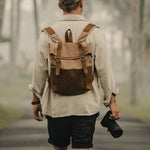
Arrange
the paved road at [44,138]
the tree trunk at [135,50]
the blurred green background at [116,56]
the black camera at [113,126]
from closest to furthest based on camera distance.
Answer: the black camera at [113,126]
the paved road at [44,138]
the blurred green background at [116,56]
the tree trunk at [135,50]

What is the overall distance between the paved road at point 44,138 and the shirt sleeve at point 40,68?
2.76 meters

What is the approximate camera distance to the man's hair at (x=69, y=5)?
3.23 m

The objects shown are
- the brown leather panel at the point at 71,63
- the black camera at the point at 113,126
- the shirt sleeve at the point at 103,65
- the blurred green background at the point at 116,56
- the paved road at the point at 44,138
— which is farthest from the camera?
the blurred green background at the point at 116,56

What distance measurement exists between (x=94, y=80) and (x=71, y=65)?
28cm

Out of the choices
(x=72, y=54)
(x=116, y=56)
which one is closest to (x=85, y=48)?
(x=72, y=54)

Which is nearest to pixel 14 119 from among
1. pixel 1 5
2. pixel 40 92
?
pixel 1 5

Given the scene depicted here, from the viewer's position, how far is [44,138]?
22.7ft

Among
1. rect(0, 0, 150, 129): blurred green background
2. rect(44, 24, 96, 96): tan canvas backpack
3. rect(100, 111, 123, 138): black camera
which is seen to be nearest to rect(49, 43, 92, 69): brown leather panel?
rect(44, 24, 96, 96): tan canvas backpack

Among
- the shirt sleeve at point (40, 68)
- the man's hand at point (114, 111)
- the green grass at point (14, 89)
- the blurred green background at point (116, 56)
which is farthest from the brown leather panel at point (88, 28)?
the green grass at point (14, 89)

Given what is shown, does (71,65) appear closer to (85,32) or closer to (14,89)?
(85,32)

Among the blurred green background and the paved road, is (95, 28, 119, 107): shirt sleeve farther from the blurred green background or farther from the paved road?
the blurred green background

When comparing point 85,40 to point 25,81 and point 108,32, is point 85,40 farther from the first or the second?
point 108,32

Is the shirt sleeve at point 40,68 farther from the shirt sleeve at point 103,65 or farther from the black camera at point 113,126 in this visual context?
the black camera at point 113,126

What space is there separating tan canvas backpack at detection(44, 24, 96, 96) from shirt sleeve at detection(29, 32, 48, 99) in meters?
0.13
